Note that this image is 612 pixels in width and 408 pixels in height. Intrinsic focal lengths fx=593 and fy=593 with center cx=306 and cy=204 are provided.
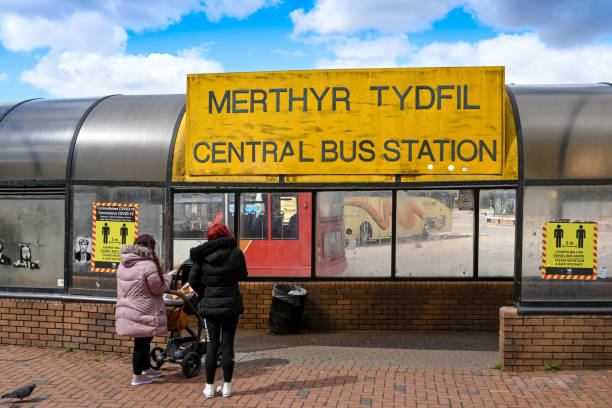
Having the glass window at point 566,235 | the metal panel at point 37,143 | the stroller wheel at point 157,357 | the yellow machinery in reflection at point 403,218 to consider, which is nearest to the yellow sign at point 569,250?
the glass window at point 566,235

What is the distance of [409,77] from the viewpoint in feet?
23.4

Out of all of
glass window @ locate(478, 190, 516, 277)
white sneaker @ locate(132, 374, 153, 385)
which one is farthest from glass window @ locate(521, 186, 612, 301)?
white sneaker @ locate(132, 374, 153, 385)

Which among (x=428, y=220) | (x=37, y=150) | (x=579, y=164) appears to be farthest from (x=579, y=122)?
(x=37, y=150)

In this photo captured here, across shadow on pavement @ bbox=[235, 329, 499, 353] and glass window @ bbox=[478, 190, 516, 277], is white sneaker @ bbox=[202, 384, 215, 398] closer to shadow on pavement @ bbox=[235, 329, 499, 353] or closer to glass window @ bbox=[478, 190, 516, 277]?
shadow on pavement @ bbox=[235, 329, 499, 353]

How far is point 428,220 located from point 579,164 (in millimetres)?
3388

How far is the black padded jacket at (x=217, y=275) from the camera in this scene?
5.81 m

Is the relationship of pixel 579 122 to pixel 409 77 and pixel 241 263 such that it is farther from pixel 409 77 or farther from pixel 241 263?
pixel 241 263

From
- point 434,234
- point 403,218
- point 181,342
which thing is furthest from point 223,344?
point 434,234

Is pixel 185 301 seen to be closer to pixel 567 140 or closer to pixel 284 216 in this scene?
pixel 284 216

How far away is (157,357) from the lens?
694 cm

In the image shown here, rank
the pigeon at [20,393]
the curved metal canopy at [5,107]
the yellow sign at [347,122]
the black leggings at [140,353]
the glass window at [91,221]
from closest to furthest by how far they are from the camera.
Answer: the pigeon at [20,393] → the black leggings at [140,353] → the yellow sign at [347,122] → the glass window at [91,221] → the curved metal canopy at [5,107]

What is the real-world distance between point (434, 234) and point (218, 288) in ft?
16.7

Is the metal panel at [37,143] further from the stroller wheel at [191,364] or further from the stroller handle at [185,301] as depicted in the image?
the stroller wheel at [191,364]

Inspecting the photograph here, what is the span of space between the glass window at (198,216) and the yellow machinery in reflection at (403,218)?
7.03ft
